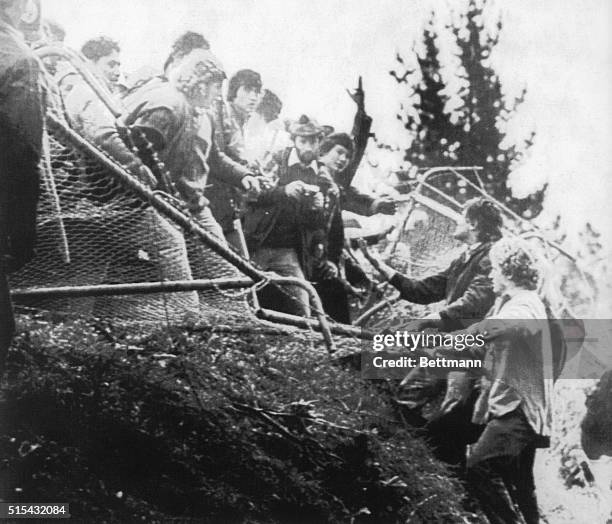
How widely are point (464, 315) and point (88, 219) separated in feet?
7.62

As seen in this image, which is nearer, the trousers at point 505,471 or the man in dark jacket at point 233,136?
the trousers at point 505,471

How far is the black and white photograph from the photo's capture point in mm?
5090

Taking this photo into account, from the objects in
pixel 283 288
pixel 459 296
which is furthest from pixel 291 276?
pixel 459 296

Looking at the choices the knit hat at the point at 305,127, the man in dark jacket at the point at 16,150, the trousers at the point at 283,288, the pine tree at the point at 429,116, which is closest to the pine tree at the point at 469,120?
the pine tree at the point at 429,116

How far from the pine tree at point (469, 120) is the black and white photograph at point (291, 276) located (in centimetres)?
1

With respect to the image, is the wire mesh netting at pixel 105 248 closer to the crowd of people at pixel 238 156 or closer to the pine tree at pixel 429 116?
the crowd of people at pixel 238 156


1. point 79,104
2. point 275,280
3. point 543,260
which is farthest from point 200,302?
point 543,260

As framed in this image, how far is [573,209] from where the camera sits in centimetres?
550

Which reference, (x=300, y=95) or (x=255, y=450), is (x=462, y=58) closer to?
(x=300, y=95)

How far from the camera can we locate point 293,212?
18.0ft

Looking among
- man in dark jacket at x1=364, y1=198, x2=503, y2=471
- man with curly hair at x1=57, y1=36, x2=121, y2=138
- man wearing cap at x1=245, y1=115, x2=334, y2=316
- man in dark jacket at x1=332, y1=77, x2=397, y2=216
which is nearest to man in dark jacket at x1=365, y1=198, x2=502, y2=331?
man in dark jacket at x1=364, y1=198, x2=503, y2=471

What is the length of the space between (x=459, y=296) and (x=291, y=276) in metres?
1.04

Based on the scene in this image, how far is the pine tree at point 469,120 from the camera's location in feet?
18.1

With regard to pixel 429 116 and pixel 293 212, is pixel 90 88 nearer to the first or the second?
pixel 293 212
